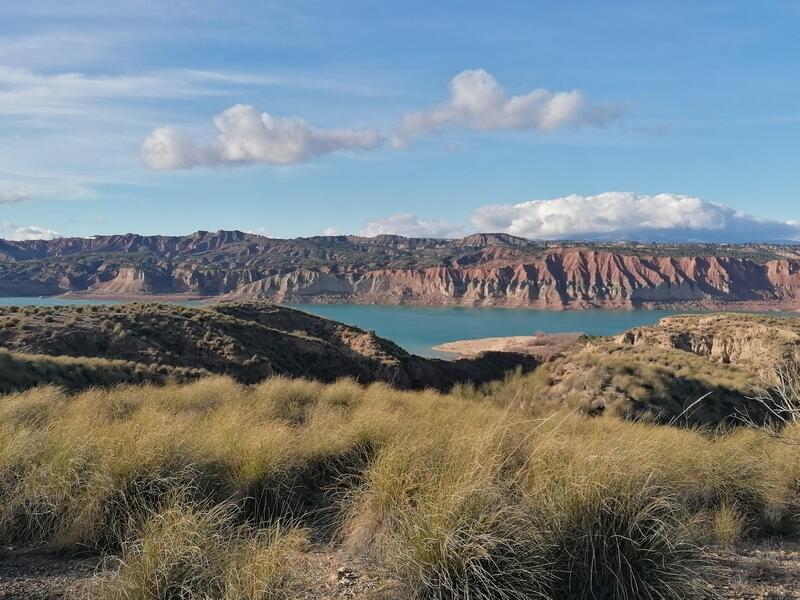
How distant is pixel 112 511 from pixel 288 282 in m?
156

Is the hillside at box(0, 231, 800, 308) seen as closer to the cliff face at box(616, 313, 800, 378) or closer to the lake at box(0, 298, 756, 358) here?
the lake at box(0, 298, 756, 358)

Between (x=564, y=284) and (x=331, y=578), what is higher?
(x=331, y=578)

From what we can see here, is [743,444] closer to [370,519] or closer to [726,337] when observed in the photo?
[370,519]

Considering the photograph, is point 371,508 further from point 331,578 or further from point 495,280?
point 495,280

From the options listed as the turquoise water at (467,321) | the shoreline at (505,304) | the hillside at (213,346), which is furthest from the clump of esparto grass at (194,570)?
the shoreline at (505,304)

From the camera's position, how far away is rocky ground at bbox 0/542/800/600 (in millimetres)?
2959

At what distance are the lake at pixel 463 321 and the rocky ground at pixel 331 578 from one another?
6522 cm

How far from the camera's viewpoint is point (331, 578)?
334cm

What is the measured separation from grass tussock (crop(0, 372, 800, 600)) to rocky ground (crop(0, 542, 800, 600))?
13 centimetres

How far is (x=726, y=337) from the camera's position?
3400 cm

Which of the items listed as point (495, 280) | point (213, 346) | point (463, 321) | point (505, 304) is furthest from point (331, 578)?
point (495, 280)

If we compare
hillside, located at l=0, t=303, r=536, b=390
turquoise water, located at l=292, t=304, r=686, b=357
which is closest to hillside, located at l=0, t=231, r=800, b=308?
turquoise water, located at l=292, t=304, r=686, b=357

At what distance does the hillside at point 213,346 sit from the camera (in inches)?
838

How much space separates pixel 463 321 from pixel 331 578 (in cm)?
11507
